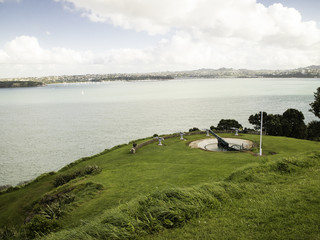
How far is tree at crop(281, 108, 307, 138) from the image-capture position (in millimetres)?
44719

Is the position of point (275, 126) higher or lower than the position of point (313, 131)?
higher

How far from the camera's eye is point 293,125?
45.5m

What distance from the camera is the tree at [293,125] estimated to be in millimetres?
44719

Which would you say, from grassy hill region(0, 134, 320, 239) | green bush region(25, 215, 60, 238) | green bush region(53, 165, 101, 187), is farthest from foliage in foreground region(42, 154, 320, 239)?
green bush region(53, 165, 101, 187)

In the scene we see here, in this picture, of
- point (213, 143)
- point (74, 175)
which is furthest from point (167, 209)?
point (213, 143)

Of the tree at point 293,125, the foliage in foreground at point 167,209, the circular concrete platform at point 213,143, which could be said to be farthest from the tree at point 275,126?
the foliage in foreground at point 167,209

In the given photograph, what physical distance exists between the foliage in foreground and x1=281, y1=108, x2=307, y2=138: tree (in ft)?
125

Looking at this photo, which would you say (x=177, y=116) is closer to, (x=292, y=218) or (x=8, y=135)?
(x=8, y=135)

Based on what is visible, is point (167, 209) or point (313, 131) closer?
point (167, 209)

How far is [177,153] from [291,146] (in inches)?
541

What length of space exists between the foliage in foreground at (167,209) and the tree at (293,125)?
38.0 meters

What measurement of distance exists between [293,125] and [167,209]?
45734 millimetres

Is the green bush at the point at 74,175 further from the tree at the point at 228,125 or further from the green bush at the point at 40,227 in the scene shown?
the tree at the point at 228,125

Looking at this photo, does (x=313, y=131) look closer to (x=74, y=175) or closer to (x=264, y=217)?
(x=74, y=175)
